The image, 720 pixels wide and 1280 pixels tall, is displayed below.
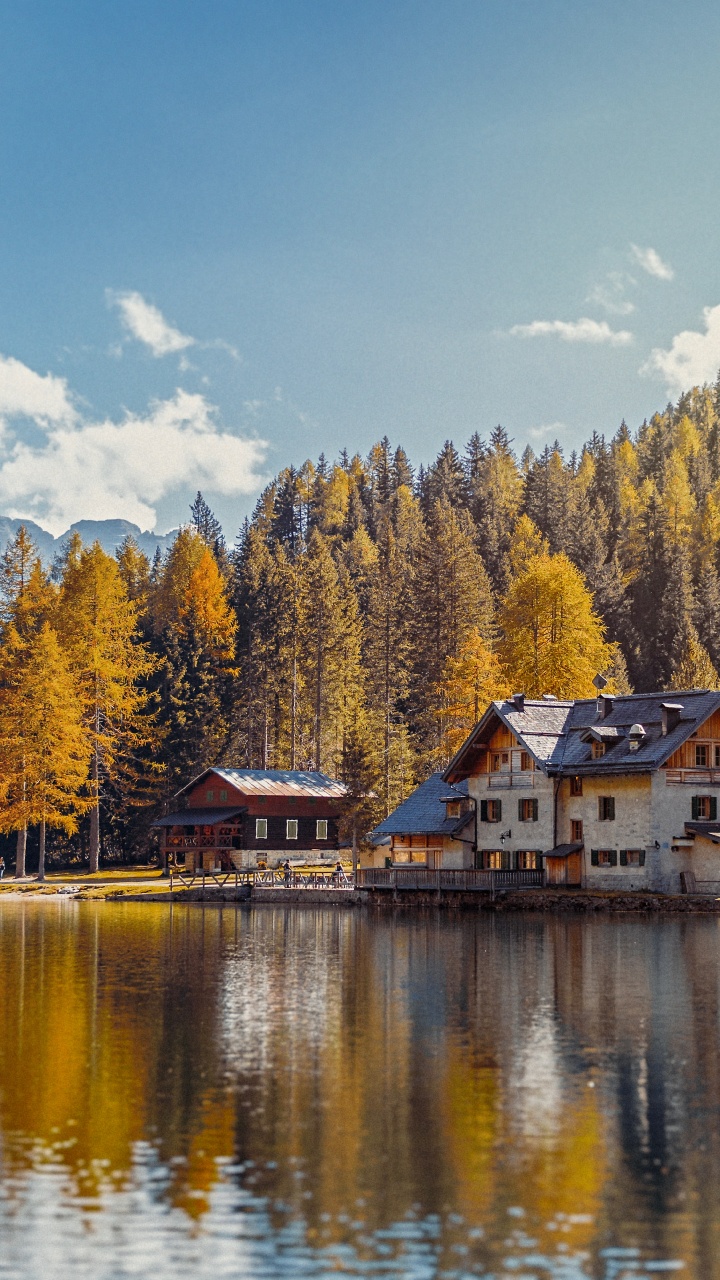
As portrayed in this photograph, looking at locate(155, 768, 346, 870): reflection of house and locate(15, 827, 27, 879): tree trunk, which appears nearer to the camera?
locate(15, 827, 27, 879): tree trunk

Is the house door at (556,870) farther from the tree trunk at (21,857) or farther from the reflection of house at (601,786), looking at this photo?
the tree trunk at (21,857)

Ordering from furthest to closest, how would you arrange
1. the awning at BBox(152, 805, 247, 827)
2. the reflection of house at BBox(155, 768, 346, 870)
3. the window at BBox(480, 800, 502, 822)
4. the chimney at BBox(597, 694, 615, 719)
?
the reflection of house at BBox(155, 768, 346, 870) < the awning at BBox(152, 805, 247, 827) < the window at BBox(480, 800, 502, 822) < the chimney at BBox(597, 694, 615, 719)

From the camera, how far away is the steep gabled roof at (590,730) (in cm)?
6919

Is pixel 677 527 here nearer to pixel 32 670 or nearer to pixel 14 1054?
pixel 32 670

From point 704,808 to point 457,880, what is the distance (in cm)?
1295

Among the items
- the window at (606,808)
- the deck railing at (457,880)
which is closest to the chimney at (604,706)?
the window at (606,808)

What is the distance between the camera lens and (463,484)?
19800cm

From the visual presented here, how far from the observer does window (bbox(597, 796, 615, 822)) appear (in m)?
70.9

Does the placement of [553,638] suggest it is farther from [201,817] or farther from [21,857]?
[21,857]

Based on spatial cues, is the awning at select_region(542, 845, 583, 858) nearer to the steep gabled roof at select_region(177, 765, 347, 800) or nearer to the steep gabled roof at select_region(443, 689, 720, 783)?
the steep gabled roof at select_region(443, 689, 720, 783)

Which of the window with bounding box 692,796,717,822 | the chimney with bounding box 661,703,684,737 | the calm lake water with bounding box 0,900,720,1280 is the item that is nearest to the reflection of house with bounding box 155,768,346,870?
the chimney with bounding box 661,703,684,737

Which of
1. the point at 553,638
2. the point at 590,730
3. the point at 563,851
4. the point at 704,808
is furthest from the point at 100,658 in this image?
the point at 704,808

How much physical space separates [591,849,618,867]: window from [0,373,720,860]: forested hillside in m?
21.0

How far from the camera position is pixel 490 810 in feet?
252
